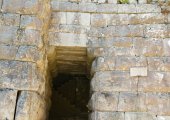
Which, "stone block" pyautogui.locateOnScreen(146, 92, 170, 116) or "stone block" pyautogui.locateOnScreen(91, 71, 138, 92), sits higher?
"stone block" pyautogui.locateOnScreen(91, 71, 138, 92)

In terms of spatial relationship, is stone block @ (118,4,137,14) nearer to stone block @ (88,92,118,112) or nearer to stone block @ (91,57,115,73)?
stone block @ (91,57,115,73)

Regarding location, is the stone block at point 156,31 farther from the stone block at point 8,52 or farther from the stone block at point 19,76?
the stone block at point 8,52

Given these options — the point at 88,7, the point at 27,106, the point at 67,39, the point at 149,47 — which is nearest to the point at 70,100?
the point at 67,39

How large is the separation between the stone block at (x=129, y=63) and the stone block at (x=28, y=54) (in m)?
1.47

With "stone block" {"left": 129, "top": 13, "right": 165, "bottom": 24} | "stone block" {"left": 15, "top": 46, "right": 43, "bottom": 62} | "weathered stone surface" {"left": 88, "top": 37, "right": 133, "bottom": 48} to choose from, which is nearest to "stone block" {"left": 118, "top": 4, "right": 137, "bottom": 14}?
"stone block" {"left": 129, "top": 13, "right": 165, "bottom": 24}

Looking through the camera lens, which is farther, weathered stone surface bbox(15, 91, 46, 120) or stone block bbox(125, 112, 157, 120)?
stone block bbox(125, 112, 157, 120)

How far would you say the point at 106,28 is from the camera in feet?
20.1

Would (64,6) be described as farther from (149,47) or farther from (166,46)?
(166,46)

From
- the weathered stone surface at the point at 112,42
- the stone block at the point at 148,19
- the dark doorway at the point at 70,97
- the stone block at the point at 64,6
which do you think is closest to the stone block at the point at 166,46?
the stone block at the point at 148,19

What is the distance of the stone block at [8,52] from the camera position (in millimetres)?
5461

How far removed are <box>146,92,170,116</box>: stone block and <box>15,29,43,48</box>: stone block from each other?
7.04 ft

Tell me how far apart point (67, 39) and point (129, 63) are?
1.27m

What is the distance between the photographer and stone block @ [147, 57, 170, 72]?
5.73m

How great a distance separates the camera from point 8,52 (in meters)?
5.49
